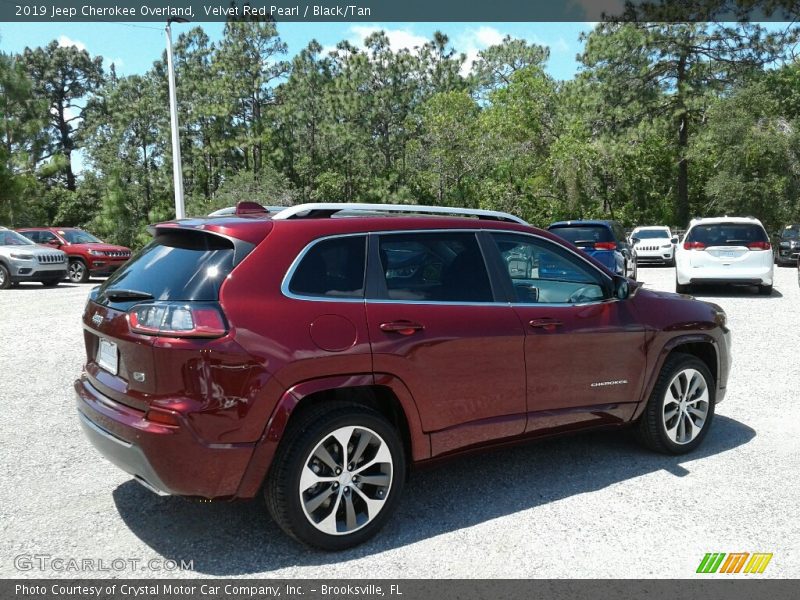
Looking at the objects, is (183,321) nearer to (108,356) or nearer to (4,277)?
(108,356)

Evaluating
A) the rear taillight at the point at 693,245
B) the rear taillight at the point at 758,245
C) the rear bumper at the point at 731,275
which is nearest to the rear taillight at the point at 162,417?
the rear bumper at the point at 731,275

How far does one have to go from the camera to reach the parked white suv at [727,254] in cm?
1497

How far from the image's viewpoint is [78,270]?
859 inches

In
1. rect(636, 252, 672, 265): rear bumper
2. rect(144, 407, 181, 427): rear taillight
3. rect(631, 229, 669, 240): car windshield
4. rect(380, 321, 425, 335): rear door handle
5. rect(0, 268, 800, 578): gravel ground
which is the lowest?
rect(636, 252, 672, 265): rear bumper

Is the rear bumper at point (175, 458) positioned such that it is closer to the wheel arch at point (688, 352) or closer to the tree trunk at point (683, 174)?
the wheel arch at point (688, 352)

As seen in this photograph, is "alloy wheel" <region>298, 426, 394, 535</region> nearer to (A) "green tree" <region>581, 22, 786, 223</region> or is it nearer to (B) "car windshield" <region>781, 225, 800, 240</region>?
(B) "car windshield" <region>781, 225, 800, 240</region>

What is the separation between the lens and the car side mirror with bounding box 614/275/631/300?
488cm

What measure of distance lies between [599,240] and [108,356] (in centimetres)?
1318

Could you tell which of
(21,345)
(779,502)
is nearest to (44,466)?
(779,502)

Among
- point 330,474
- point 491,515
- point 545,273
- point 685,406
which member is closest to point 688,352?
point 685,406

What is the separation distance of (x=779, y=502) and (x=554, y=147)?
37731 mm

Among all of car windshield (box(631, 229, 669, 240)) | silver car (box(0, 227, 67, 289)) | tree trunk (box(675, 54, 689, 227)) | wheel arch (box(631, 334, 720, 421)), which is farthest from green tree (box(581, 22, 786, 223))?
wheel arch (box(631, 334, 720, 421))

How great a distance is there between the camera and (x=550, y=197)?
4253 cm
